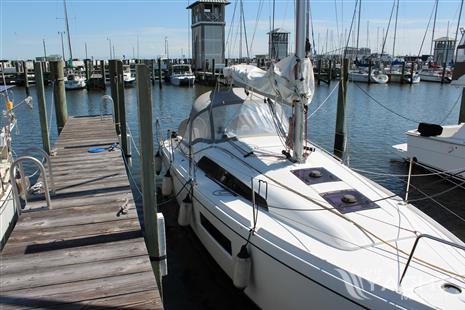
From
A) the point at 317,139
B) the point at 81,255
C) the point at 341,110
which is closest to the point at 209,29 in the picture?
the point at 317,139

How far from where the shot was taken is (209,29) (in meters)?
54.5

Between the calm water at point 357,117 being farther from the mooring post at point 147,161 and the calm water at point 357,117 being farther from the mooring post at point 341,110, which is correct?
the mooring post at point 147,161

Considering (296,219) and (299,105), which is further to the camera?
(299,105)

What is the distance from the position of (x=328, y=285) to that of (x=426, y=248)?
5.12 feet

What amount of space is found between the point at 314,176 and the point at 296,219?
1.18 m

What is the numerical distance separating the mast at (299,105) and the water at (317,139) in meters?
2.64

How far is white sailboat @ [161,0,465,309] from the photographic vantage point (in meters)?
4.50

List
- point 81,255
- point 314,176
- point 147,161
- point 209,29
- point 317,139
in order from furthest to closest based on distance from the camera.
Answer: point 209,29
point 317,139
point 314,176
point 147,161
point 81,255

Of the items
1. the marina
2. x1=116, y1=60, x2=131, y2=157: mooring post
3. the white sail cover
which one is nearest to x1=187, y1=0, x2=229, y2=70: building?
x1=116, y1=60, x2=131, y2=157: mooring post

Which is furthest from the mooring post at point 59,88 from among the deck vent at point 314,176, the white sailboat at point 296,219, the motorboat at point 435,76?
the motorboat at point 435,76

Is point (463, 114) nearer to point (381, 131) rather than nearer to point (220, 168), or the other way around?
point (381, 131)

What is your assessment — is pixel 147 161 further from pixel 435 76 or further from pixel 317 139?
pixel 435 76

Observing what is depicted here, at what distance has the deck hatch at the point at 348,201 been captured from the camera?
588cm

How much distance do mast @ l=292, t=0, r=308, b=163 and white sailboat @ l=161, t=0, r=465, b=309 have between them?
0.7 inches
